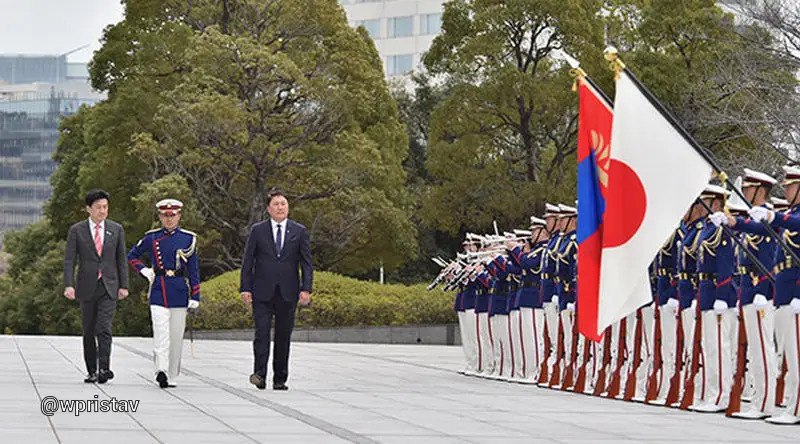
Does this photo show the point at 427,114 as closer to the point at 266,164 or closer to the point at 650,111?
the point at 266,164

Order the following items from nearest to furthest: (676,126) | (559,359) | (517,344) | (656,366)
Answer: (676,126)
(656,366)
(559,359)
(517,344)

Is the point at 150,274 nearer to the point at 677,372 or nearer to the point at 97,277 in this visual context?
the point at 97,277

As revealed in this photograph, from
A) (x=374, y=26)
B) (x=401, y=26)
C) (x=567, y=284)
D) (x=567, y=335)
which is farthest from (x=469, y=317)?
(x=374, y=26)

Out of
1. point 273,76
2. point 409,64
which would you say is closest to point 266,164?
point 273,76

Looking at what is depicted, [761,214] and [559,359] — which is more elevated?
[761,214]

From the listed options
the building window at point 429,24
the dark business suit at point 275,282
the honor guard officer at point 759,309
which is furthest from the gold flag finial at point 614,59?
the building window at point 429,24

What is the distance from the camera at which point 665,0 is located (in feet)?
133

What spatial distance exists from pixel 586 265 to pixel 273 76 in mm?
26997

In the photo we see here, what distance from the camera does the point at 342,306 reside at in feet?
128

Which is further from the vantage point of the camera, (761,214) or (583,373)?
(583,373)

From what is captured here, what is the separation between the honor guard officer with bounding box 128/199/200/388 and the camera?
1688cm

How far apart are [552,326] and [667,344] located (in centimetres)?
309

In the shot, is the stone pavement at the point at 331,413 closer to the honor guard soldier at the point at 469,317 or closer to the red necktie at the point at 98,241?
the honor guard soldier at the point at 469,317

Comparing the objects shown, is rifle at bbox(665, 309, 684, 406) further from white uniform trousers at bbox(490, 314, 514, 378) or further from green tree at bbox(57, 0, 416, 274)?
green tree at bbox(57, 0, 416, 274)
